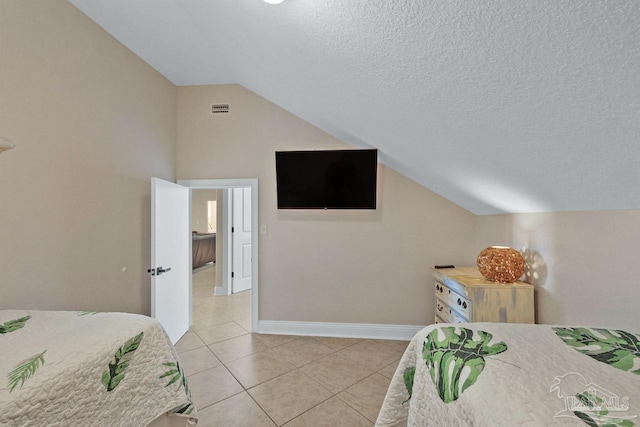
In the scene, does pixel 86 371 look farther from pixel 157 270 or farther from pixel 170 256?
pixel 170 256

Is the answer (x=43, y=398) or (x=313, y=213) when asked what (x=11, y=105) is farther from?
(x=313, y=213)

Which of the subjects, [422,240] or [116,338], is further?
[422,240]

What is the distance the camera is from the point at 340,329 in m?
2.89

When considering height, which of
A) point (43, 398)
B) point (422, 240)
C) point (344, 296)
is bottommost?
point (344, 296)

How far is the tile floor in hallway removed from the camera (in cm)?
174

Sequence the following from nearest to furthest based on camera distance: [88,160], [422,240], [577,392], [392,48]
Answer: [577,392] < [392,48] < [88,160] < [422,240]

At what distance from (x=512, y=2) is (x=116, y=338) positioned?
1.70 meters

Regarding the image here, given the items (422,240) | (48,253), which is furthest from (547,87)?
(48,253)

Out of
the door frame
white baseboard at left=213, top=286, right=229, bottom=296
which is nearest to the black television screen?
the door frame

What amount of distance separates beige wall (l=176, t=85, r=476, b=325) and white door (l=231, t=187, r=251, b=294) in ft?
5.14

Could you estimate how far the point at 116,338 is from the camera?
38.5 inches

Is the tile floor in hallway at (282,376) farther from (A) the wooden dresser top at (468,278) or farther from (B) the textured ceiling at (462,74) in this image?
(B) the textured ceiling at (462,74)

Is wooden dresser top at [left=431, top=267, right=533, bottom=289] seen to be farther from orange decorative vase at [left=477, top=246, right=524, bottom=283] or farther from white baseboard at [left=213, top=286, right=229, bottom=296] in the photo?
white baseboard at [left=213, top=286, right=229, bottom=296]

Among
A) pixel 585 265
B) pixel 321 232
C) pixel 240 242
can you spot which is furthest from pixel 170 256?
pixel 585 265
